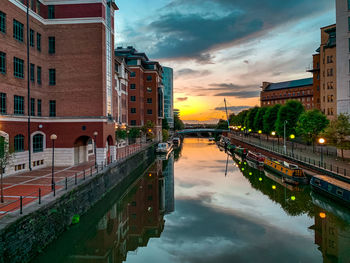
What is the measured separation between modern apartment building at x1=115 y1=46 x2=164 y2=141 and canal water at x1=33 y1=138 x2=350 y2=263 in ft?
122

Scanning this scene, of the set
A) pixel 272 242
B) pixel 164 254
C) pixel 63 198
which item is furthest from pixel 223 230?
pixel 63 198

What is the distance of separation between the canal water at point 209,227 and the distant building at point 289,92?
7859 cm

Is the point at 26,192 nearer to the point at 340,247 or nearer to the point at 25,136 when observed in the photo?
the point at 25,136

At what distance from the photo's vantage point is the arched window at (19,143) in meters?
23.8

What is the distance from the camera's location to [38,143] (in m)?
27.1

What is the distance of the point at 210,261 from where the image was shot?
45.3ft

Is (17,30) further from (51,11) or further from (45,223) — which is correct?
(45,223)

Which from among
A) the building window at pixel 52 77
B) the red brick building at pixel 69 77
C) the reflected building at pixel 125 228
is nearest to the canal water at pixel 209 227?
the reflected building at pixel 125 228

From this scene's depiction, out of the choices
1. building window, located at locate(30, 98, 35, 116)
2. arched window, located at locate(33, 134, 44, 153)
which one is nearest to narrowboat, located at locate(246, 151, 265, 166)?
arched window, located at locate(33, 134, 44, 153)

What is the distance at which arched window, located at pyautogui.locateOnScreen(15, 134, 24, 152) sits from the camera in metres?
23.8

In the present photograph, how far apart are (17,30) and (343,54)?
1551 inches

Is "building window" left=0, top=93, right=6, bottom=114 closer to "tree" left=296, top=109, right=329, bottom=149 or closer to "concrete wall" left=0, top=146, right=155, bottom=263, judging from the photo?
"concrete wall" left=0, top=146, right=155, bottom=263

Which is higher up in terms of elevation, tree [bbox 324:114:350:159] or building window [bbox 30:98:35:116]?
building window [bbox 30:98:35:116]

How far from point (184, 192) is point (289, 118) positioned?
30104mm
